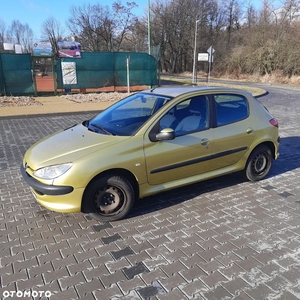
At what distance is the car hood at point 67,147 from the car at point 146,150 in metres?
0.01

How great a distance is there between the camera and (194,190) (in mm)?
4480

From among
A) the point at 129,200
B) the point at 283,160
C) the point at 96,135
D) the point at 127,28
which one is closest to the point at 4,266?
the point at 129,200

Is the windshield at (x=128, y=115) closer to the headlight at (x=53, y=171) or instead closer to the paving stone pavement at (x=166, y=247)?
the headlight at (x=53, y=171)

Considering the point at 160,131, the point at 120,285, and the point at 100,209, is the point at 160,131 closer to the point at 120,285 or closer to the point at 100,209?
the point at 100,209

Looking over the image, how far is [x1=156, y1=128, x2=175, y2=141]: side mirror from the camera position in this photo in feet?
11.7

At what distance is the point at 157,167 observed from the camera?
12.1 feet

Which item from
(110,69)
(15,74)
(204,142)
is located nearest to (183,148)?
(204,142)

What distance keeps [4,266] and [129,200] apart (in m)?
1.48

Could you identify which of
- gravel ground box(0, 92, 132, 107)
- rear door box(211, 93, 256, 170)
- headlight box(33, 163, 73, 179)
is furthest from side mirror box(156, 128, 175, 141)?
gravel ground box(0, 92, 132, 107)

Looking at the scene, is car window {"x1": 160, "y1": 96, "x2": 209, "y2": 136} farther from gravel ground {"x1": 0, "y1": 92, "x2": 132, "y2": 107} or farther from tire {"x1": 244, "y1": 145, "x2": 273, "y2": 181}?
gravel ground {"x1": 0, "y1": 92, "x2": 132, "y2": 107}

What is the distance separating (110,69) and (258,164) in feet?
49.5

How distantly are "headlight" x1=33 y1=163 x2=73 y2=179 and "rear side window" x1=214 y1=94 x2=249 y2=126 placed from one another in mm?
2229

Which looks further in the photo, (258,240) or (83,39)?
(83,39)

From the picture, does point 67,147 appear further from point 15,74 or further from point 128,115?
point 15,74
